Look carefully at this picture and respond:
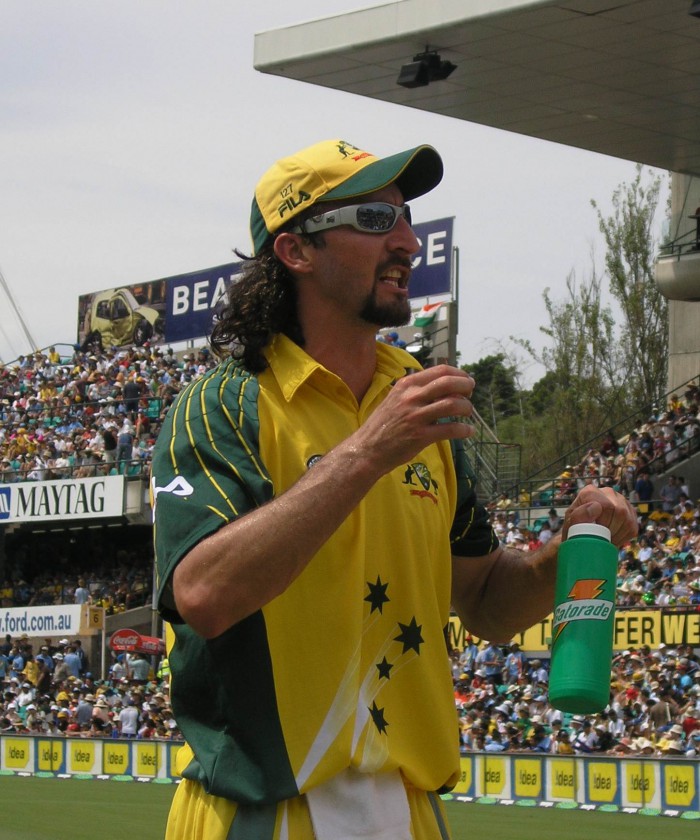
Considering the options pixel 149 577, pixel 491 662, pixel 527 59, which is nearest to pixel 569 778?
pixel 491 662

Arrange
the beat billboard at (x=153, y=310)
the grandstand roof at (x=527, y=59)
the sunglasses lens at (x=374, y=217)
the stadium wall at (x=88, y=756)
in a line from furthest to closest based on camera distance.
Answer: the beat billboard at (x=153, y=310)
the stadium wall at (x=88, y=756)
the grandstand roof at (x=527, y=59)
the sunglasses lens at (x=374, y=217)

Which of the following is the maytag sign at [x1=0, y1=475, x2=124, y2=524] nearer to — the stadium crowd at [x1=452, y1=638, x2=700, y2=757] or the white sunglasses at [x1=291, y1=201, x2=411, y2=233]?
the stadium crowd at [x1=452, y1=638, x2=700, y2=757]

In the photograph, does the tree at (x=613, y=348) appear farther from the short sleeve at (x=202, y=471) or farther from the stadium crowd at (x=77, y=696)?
the short sleeve at (x=202, y=471)

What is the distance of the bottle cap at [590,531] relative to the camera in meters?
3.27

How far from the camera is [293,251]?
332 cm

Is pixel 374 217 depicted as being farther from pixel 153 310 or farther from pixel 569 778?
pixel 153 310

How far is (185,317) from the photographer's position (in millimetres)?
44562

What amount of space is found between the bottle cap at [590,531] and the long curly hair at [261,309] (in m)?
0.69

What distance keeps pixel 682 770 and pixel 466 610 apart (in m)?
14.4

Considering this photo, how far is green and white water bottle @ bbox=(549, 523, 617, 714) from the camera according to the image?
3.11 m

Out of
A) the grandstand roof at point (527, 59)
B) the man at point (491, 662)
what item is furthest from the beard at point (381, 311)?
the man at point (491, 662)

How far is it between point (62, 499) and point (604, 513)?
1367 inches

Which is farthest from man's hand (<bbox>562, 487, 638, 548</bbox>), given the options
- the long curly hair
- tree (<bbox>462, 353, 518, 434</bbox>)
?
tree (<bbox>462, 353, 518, 434</bbox>)

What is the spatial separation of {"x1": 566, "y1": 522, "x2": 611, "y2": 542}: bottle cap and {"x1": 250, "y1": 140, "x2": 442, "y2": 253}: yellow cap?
805 millimetres
